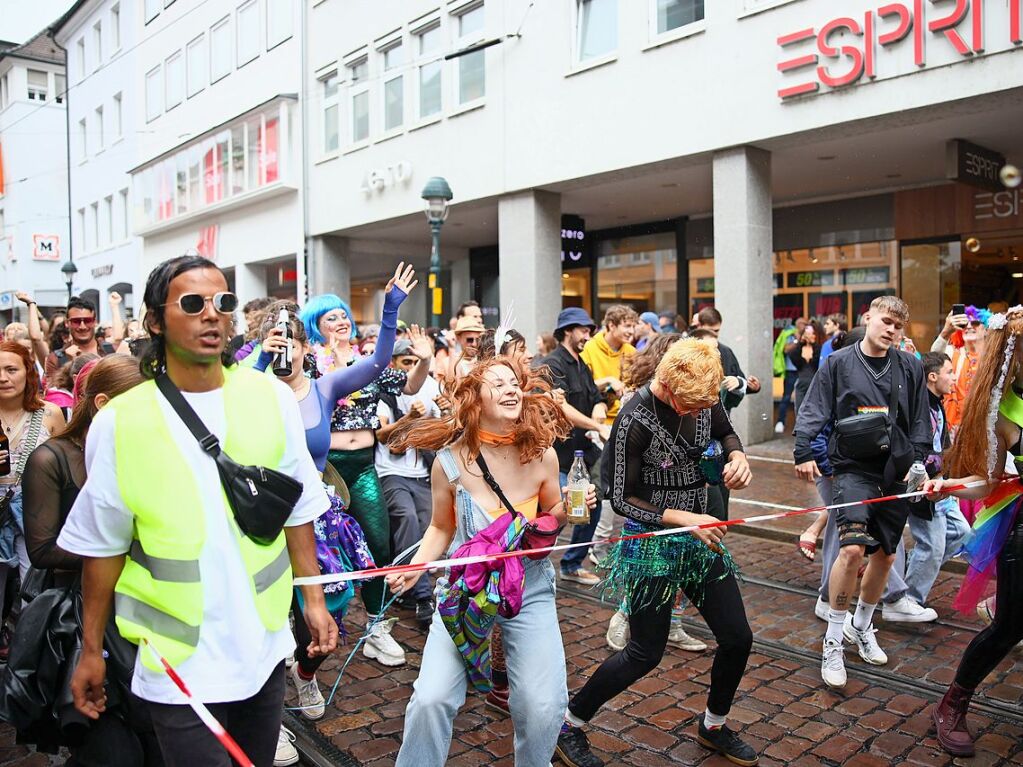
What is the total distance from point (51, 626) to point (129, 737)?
43 centimetres

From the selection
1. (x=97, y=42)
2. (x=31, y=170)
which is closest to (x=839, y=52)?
(x=97, y=42)

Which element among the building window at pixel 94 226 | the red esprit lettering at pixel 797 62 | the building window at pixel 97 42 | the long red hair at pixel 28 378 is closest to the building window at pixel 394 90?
the red esprit lettering at pixel 797 62

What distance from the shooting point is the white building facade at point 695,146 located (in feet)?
36.9

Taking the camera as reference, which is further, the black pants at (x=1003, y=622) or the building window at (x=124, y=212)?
the building window at (x=124, y=212)

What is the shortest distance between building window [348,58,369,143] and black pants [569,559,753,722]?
18.4m

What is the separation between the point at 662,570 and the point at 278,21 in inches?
903

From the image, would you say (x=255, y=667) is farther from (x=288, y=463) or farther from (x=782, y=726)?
(x=782, y=726)

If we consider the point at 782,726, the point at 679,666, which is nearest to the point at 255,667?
the point at 782,726

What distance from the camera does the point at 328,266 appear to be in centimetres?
2211

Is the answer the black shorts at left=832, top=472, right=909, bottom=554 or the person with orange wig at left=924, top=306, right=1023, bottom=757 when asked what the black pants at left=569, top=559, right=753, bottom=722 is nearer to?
the person with orange wig at left=924, top=306, right=1023, bottom=757

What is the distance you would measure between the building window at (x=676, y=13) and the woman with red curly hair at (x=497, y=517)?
1127 cm

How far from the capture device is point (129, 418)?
2291mm

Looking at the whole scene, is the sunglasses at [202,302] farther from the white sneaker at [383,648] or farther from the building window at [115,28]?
the building window at [115,28]

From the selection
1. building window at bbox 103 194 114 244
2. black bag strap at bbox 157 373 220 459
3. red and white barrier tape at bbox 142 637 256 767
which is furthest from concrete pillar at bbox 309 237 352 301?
red and white barrier tape at bbox 142 637 256 767
